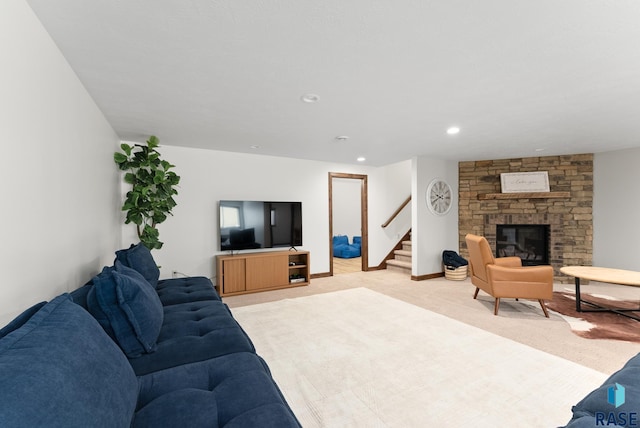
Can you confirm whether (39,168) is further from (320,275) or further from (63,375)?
(320,275)

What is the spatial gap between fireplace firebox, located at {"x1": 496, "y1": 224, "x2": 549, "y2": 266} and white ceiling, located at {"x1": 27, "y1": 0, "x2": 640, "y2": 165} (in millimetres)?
2297

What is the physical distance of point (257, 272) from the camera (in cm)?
450

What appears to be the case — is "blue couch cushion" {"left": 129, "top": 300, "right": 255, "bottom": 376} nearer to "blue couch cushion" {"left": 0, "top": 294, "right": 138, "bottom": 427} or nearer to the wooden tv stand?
"blue couch cushion" {"left": 0, "top": 294, "right": 138, "bottom": 427}

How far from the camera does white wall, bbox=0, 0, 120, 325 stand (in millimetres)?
1263

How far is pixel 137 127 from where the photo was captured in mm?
3381

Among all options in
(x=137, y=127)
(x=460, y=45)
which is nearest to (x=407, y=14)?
(x=460, y=45)

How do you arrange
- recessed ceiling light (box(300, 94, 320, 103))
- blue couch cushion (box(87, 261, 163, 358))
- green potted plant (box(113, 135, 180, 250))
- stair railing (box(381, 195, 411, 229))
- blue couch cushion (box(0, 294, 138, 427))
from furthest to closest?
1. stair railing (box(381, 195, 411, 229))
2. green potted plant (box(113, 135, 180, 250))
3. recessed ceiling light (box(300, 94, 320, 103))
4. blue couch cushion (box(87, 261, 163, 358))
5. blue couch cushion (box(0, 294, 138, 427))

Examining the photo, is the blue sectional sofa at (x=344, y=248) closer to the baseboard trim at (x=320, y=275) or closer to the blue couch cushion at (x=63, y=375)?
the baseboard trim at (x=320, y=275)

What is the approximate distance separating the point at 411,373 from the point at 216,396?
61.8 inches

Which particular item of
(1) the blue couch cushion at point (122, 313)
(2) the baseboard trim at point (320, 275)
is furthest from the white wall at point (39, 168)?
(2) the baseboard trim at point (320, 275)

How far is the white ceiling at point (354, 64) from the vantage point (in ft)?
4.86

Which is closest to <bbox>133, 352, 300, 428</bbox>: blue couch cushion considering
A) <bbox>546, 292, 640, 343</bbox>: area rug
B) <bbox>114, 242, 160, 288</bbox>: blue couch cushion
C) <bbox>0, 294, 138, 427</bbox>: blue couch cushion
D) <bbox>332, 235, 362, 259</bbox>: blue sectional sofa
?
<bbox>0, 294, 138, 427</bbox>: blue couch cushion

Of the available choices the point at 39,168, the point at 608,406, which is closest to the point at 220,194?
the point at 39,168

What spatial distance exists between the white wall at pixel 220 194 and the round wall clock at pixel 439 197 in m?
1.35
